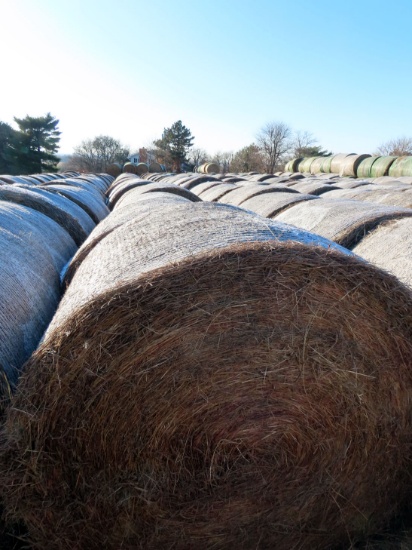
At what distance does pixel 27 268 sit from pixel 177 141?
56882mm

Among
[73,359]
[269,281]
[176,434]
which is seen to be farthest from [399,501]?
[73,359]

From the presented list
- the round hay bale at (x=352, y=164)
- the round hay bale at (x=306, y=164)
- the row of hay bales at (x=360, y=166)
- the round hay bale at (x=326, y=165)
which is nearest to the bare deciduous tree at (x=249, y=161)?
the round hay bale at (x=306, y=164)

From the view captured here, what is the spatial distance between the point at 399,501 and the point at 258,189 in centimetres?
→ 566

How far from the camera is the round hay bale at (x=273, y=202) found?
5.38 metres

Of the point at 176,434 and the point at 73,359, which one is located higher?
the point at 73,359

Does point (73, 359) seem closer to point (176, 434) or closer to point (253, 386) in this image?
point (176, 434)

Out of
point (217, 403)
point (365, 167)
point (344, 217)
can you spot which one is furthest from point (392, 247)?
point (365, 167)

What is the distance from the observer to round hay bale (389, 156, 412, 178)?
803 inches

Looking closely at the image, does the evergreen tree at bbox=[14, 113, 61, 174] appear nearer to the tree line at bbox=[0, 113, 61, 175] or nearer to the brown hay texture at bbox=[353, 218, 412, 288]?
the tree line at bbox=[0, 113, 61, 175]

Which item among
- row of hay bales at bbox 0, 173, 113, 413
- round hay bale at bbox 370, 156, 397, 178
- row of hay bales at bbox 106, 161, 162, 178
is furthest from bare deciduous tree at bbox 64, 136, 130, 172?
row of hay bales at bbox 0, 173, 113, 413

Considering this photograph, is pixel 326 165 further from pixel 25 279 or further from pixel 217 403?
pixel 217 403

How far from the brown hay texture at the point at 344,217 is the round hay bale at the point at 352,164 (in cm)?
2273

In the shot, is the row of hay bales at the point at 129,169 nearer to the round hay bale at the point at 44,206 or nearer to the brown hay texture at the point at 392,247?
the round hay bale at the point at 44,206

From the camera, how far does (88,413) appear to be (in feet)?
5.58
